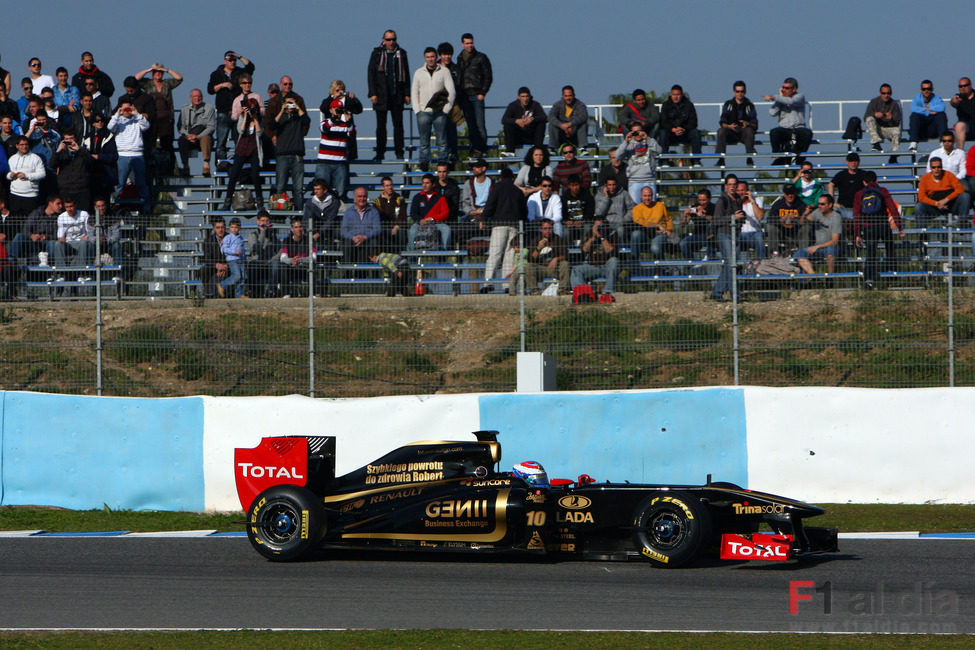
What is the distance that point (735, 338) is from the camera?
13664mm

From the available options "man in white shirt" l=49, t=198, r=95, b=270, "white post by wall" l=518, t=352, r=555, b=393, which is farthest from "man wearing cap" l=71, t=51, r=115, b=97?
"white post by wall" l=518, t=352, r=555, b=393

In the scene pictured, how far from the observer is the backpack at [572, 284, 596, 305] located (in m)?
14.2

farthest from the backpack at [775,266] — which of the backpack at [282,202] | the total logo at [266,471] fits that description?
the backpack at [282,202]

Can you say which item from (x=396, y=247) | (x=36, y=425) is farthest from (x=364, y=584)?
(x=396, y=247)

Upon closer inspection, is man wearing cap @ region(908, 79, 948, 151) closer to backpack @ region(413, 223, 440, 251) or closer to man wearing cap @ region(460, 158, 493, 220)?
man wearing cap @ region(460, 158, 493, 220)

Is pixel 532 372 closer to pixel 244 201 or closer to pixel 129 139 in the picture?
pixel 244 201

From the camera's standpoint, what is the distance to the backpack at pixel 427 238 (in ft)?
49.9

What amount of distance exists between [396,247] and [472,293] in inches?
44.7

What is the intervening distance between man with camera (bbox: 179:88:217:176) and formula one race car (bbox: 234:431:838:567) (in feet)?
36.1

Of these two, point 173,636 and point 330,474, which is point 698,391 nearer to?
point 330,474

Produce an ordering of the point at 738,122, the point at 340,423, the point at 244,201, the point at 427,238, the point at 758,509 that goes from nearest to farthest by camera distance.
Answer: the point at 758,509, the point at 340,423, the point at 427,238, the point at 244,201, the point at 738,122

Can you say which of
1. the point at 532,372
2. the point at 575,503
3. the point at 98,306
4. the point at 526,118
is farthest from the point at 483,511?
the point at 526,118

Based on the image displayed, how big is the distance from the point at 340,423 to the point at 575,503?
4092mm

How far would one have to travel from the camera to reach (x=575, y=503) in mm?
9062
